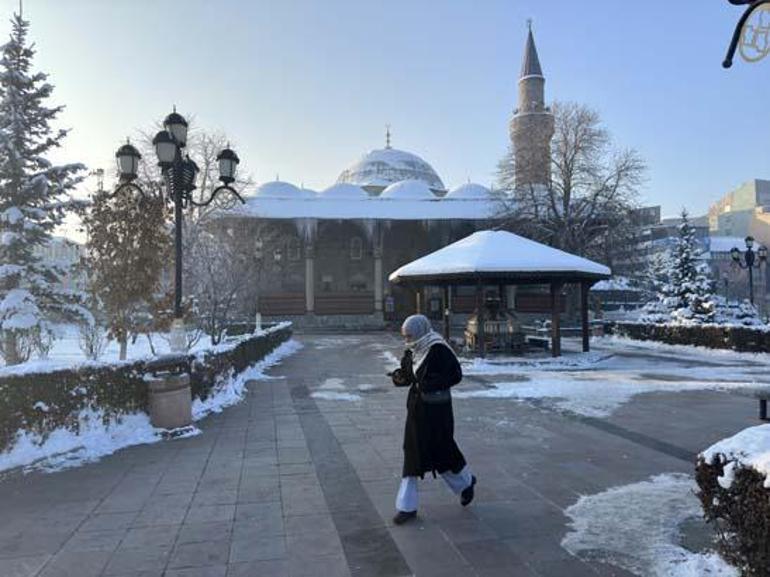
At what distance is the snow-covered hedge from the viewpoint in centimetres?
329

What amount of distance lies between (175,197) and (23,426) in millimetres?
4757

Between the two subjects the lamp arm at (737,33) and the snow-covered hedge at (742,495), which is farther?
the lamp arm at (737,33)

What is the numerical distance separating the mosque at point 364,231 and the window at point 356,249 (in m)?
0.08

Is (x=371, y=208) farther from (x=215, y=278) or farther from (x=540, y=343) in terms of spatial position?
(x=540, y=343)

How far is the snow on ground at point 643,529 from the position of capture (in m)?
4.18

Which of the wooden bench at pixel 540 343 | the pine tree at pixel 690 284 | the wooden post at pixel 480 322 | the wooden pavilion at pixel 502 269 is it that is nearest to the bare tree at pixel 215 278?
the wooden pavilion at pixel 502 269

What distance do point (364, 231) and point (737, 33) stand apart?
4418 centimetres

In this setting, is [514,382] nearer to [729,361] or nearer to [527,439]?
[527,439]

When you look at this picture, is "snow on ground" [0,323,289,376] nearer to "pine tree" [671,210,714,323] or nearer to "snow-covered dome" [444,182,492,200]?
"pine tree" [671,210,714,323]

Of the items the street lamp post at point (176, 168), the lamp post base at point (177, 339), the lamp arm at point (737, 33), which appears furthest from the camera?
the street lamp post at point (176, 168)

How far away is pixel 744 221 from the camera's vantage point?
380 feet

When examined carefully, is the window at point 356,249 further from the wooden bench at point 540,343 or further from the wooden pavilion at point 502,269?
the wooden pavilion at point 502,269

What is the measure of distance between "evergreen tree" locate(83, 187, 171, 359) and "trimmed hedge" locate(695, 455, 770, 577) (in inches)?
605

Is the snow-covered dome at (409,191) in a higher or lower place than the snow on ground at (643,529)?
higher
